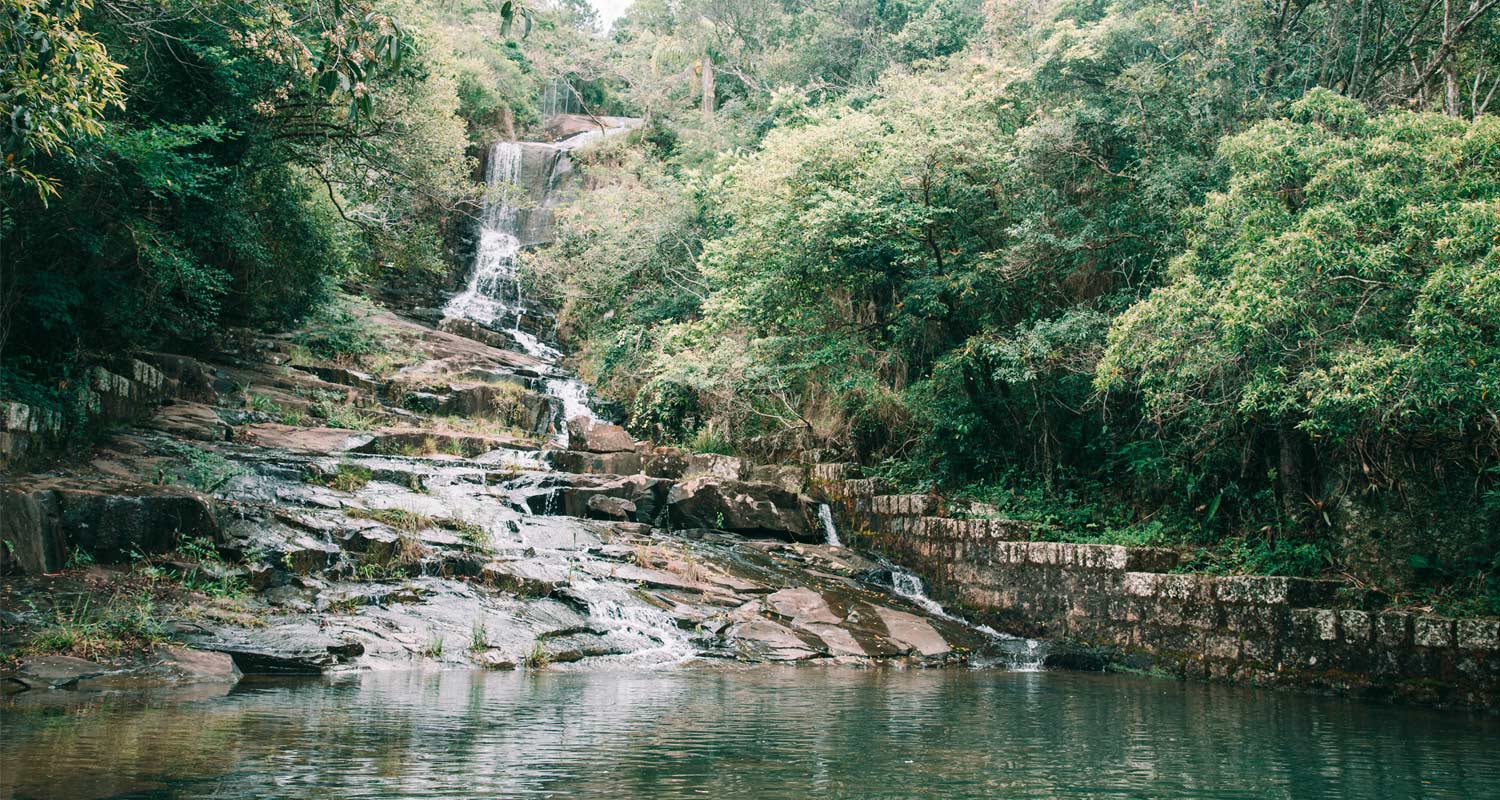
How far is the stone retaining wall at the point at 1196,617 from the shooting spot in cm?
856

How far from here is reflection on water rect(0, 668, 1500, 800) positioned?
12.8 ft

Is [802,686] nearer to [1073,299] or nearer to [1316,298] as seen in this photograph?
[1316,298]

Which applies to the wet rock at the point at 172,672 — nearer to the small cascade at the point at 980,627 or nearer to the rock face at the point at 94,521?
the rock face at the point at 94,521

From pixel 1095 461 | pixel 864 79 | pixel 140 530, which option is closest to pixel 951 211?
pixel 1095 461

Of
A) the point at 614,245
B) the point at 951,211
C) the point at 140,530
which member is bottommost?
the point at 140,530

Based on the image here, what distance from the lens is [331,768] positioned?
13.4ft

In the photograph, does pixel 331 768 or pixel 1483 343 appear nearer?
pixel 331 768

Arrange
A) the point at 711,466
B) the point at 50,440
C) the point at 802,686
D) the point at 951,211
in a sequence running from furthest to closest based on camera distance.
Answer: the point at 711,466 → the point at 951,211 → the point at 50,440 → the point at 802,686

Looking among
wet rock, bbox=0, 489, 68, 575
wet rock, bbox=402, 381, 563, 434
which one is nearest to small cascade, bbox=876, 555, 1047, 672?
wet rock, bbox=402, 381, 563, 434

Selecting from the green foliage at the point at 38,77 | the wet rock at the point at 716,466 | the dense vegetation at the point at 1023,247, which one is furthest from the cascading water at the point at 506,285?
the green foliage at the point at 38,77

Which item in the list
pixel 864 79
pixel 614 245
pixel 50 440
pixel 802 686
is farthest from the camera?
pixel 864 79

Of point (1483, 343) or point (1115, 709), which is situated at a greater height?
point (1483, 343)

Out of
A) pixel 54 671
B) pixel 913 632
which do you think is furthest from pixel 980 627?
pixel 54 671

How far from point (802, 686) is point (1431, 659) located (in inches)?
223
